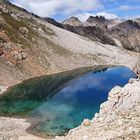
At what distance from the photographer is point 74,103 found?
328 ft

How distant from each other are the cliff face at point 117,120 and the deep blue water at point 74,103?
2259 centimetres

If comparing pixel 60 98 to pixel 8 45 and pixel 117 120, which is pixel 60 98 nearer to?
pixel 8 45

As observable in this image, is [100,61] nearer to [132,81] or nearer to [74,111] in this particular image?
[74,111]

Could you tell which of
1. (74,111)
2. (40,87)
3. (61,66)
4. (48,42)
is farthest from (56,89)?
(48,42)

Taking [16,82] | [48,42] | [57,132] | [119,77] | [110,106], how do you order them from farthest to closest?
[48,42]
[119,77]
[16,82]
[57,132]
[110,106]

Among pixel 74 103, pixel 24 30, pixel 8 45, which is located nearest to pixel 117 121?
pixel 74 103

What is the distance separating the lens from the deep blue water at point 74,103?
77.4 metres

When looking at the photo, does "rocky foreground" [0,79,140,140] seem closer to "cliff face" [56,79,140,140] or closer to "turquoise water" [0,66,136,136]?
"cliff face" [56,79,140,140]

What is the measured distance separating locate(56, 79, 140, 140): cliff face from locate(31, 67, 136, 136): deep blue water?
22.6 metres

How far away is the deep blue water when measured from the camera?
77.4 m

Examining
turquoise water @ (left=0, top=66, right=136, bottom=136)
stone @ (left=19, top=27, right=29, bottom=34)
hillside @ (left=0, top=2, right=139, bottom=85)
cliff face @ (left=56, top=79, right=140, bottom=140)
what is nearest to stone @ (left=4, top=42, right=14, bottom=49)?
hillside @ (left=0, top=2, right=139, bottom=85)

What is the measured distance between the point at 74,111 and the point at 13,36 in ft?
283

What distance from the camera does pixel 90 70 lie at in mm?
175250

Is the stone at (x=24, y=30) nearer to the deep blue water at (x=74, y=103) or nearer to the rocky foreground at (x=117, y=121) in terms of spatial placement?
the deep blue water at (x=74, y=103)
